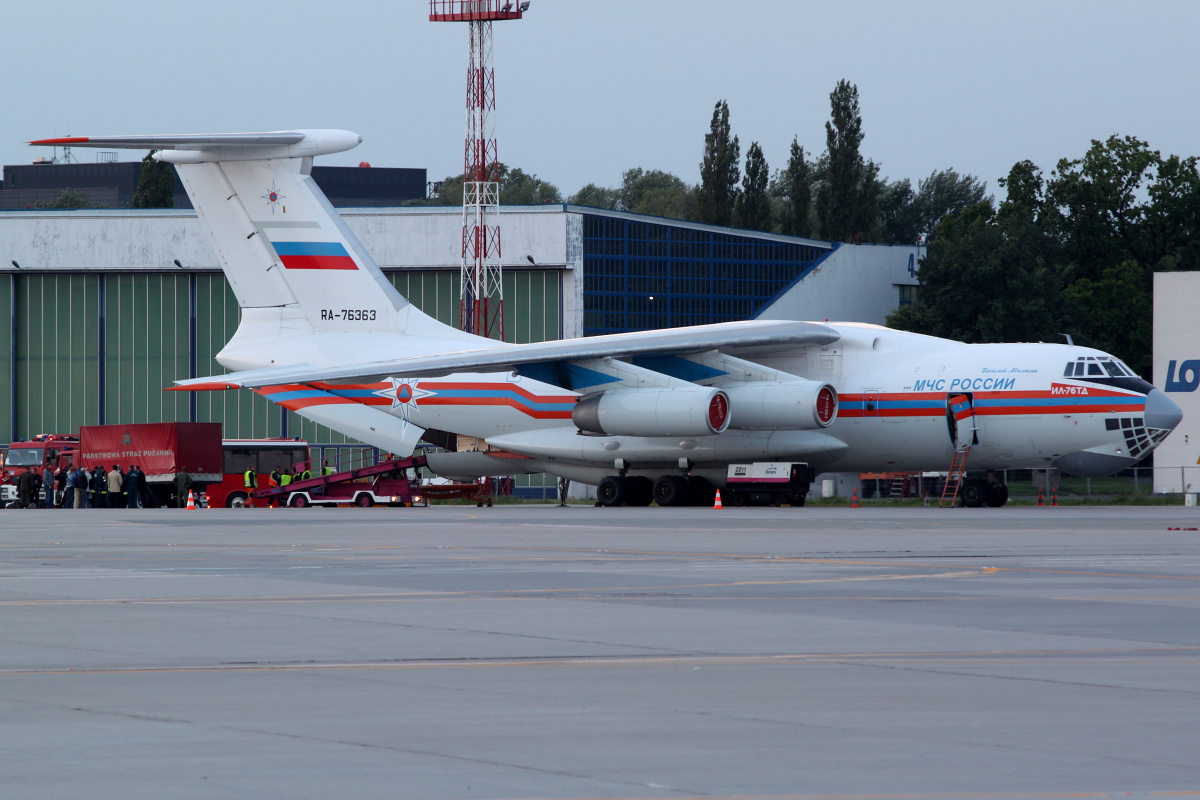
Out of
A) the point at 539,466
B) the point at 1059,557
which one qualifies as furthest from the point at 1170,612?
the point at 539,466

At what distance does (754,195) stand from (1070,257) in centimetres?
1507

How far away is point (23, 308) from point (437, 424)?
1162 inches

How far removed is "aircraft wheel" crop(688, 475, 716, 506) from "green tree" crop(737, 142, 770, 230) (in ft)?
136

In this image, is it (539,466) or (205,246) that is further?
(205,246)

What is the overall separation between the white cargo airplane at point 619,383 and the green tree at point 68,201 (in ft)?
230

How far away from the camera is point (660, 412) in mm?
29266

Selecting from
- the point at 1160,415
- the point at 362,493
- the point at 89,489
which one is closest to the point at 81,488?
the point at 89,489

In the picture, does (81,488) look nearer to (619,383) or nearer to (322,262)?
(322,262)

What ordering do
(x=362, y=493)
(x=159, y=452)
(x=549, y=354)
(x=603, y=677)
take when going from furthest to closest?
1. (x=159, y=452)
2. (x=362, y=493)
3. (x=549, y=354)
4. (x=603, y=677)

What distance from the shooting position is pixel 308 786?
5168 millimetres

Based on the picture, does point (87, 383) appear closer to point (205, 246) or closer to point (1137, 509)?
point (205, 246)

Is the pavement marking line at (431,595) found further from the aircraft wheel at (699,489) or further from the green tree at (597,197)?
the green tree at (597,197)

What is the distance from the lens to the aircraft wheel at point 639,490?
32.6 meters

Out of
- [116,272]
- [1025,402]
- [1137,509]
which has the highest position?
[116,272]
